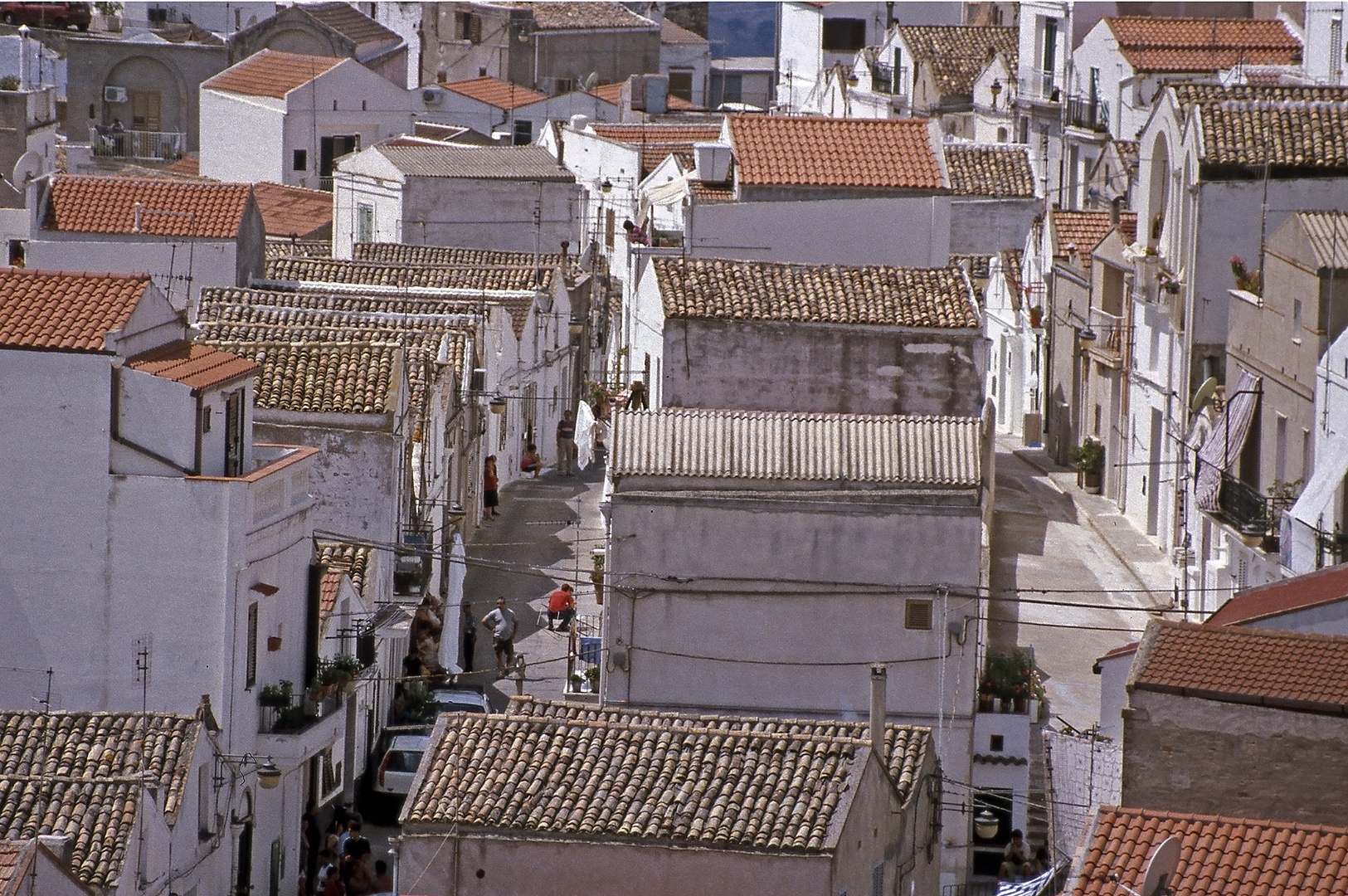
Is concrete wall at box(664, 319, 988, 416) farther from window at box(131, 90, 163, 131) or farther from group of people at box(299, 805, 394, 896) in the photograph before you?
window at box(131, 90, 163, 131)

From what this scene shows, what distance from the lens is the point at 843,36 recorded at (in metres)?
94.4

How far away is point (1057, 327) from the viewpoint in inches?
2235

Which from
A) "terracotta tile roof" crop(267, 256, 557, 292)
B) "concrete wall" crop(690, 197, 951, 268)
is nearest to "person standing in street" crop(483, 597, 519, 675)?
"concrete wall" crop(690, 197, 951, 268)

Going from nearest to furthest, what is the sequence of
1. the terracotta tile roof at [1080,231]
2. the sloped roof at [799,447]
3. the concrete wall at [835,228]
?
the sloped roof at [799,447] → the concrete wall at [835,228] → the terracotta tile roof at [1080,231]

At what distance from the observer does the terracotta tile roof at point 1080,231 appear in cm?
5612

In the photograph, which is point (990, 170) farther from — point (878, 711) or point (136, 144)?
point (878, 711)

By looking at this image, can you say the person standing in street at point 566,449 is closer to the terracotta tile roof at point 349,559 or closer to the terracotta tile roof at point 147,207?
the terracotta tile roof at point 147,207

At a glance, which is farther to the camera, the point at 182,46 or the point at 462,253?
the point at 182,46

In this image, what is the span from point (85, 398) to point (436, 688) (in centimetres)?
935

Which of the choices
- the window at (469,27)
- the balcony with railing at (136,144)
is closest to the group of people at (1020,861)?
the balcony with railing at (136,144)

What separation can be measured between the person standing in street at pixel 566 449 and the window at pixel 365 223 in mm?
10951

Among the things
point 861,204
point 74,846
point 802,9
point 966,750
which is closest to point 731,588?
point 966,750

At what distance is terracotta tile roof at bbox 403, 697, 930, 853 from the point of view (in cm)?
2375

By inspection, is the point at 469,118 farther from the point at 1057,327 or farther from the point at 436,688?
the point at 436,688
